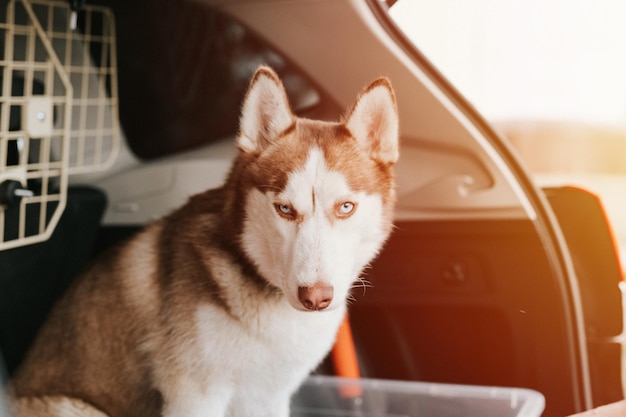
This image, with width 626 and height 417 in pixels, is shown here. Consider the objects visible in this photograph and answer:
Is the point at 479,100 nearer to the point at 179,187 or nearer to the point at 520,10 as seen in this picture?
the point at 520,10

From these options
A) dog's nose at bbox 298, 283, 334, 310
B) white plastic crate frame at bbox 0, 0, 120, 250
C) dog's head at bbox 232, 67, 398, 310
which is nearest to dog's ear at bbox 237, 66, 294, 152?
dog's head at bbox 232, 67, 398, 310

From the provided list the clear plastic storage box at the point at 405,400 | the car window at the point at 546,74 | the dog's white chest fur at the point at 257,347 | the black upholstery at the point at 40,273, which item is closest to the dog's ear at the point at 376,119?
the car window at the point at 546,74

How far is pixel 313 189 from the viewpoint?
913mm

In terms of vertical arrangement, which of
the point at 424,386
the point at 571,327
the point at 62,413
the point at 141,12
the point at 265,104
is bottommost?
the point at 62,413

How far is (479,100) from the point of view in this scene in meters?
1.02

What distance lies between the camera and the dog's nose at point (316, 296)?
34.6 inches

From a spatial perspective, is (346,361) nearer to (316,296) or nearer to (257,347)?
(257,347)

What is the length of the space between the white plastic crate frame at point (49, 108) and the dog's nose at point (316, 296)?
52 cm

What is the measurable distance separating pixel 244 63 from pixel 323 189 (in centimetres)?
32


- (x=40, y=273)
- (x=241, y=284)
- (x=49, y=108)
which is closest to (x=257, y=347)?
(x=241, y=284)

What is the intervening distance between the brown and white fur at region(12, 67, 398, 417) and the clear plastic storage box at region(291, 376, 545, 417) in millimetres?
67

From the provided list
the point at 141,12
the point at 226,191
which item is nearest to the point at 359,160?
the point at 226,191

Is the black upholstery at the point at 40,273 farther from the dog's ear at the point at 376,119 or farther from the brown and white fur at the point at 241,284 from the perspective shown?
the dog's ear at the point at 376,119

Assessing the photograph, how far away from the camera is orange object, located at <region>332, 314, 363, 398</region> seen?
112cm
